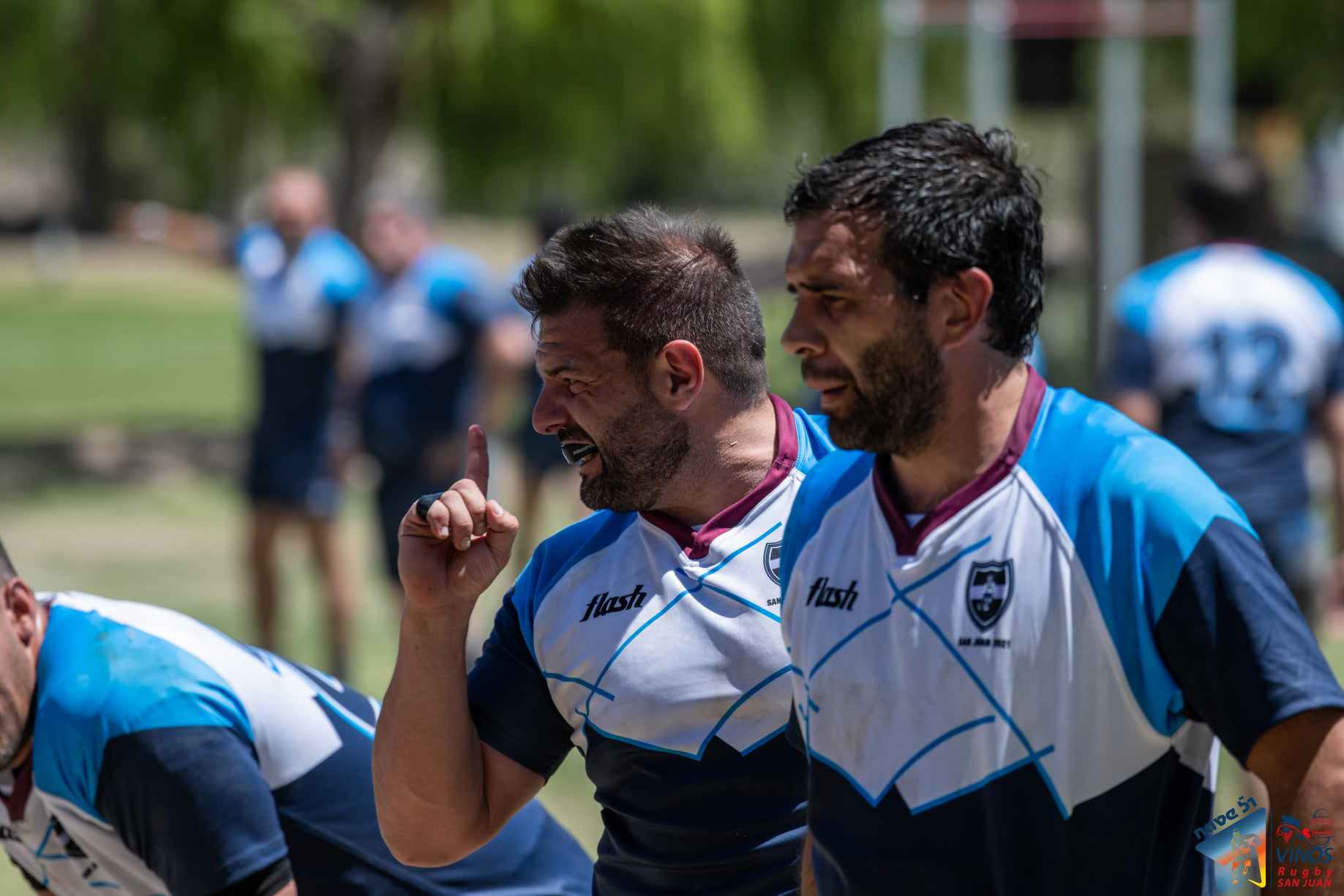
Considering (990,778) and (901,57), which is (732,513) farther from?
(901,57)

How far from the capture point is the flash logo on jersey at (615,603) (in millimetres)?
2266

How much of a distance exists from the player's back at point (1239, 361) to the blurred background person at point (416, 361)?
3128 millimetres

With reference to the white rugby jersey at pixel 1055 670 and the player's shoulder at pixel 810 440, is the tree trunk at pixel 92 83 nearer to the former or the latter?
the player's shoulder at pixel 810 440

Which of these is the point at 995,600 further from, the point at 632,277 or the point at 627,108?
the point at 627,108

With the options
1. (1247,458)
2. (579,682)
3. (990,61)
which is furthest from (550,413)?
(990,61)

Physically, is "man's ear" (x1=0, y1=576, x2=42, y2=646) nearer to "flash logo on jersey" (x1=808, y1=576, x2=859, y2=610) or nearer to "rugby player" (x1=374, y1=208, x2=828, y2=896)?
"rugby player" (x1=374, y1=208, x2=828, y2=896)

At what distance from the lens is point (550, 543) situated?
94.6 inches

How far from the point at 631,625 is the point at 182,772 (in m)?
0.72

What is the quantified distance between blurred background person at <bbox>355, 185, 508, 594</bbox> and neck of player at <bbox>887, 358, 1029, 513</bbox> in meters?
5.34

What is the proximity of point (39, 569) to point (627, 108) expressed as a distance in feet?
25.0

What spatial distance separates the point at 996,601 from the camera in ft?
5.73

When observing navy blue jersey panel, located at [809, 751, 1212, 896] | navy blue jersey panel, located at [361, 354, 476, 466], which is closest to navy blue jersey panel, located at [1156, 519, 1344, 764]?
navy blue jersey panel, located at [809, 751, 1212, 896]

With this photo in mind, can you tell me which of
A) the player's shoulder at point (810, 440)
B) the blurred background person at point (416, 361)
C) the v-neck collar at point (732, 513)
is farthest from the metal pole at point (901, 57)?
the v-neck collar at point (732, 513)

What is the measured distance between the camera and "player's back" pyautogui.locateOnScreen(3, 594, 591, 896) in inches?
90.4
